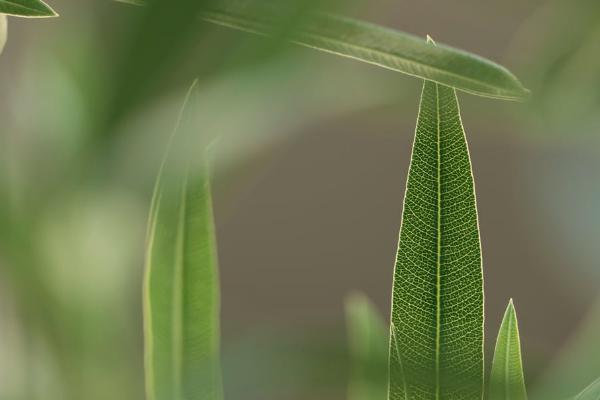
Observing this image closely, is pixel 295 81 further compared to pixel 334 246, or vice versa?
pixel 334 246

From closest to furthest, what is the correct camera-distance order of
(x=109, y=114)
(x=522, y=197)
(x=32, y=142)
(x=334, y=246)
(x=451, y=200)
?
1. (x=109, y=114)
2. (x=451, y=200)
3. (x=32, y=142)
4. (x=522, y=197)
5. (x=334, y=246)

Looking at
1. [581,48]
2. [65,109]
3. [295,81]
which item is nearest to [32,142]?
[65,109]

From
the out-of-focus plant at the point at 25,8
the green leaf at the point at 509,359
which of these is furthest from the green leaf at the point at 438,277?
the out-of-focus plant at the point at 25,8

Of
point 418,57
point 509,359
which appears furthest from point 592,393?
point 418,57

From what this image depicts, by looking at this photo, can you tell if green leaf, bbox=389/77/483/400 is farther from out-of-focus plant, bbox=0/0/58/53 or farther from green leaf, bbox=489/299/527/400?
out-of-focus plant, bbox=0/0/58/53

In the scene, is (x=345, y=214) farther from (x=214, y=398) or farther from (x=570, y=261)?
(x=214, y=398)

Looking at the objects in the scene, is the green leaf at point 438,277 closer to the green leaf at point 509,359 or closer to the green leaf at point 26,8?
the green leaf at point 509,359

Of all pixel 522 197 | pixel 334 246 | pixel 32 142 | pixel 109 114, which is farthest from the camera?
pixel 334 246

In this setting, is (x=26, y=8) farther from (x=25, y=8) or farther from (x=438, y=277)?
(x=438, y=277)
